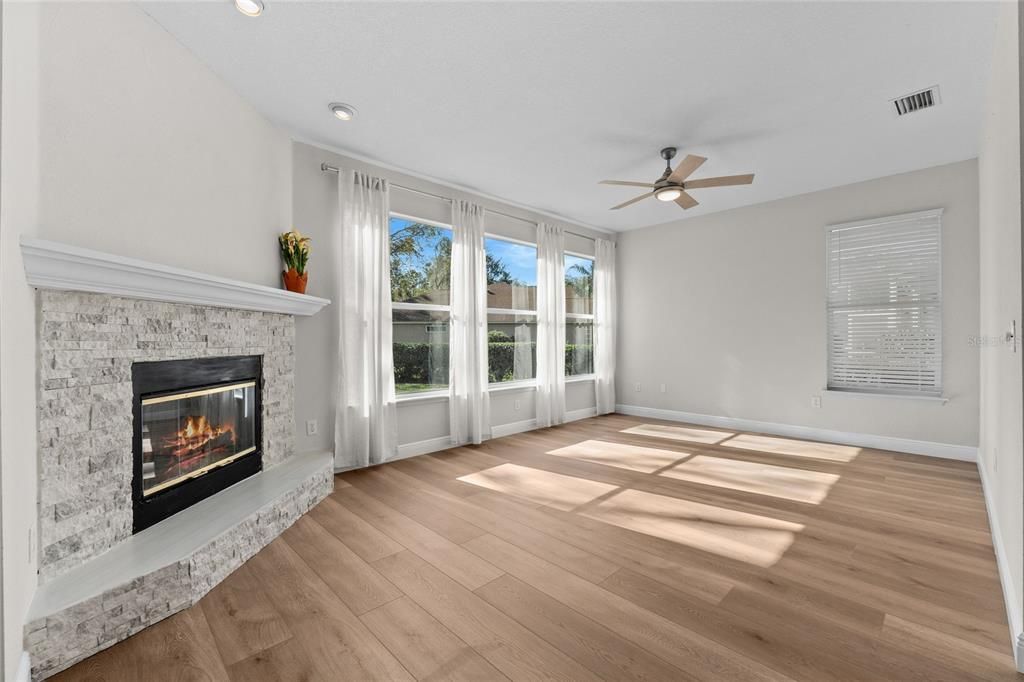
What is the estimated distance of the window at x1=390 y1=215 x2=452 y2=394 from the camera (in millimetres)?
4270

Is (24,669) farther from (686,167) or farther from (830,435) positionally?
(830,435)

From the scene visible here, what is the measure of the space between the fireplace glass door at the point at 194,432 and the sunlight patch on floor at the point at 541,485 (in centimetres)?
168

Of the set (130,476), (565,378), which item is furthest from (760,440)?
(130,476)

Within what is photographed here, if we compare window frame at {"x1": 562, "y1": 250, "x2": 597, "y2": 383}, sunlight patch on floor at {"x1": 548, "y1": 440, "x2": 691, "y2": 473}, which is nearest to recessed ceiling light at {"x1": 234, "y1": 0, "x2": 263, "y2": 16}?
sunlight patch on floor at {"x1": 548, "y1": 440, "x2": 691, "y2": 473}

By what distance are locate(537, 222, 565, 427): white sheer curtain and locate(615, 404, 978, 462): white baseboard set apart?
156 cm

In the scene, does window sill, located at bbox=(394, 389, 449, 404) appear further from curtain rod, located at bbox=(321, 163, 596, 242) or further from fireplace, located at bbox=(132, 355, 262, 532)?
curtain rod, located at bbox=(321, 163, 596, 242)

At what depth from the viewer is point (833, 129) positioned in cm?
342

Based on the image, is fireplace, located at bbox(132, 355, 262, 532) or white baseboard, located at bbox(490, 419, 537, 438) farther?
white baseboard, located at bbox(490, 419, 537, 438)

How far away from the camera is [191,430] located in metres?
2.53

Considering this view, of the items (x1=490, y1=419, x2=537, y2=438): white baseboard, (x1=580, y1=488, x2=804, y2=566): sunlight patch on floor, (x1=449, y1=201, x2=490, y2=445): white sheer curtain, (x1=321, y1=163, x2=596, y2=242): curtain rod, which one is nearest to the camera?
(x1=580, y1=488, x2=804, y2=566): sunlight patch on floor

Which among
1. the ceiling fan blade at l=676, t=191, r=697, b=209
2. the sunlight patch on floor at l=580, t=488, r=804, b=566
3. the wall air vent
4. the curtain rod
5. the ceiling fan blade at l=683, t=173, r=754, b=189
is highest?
the wall air vent

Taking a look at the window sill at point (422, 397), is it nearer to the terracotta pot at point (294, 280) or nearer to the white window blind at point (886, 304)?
the terracotta pot at point (294, 280)

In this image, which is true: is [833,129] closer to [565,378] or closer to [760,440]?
[760,440]

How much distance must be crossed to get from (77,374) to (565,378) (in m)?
4.95
